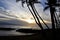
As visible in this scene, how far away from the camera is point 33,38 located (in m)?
30.6

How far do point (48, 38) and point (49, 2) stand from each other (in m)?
6.30

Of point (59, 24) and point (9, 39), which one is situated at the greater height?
point (9, 39)

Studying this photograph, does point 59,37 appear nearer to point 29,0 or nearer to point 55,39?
point 55,39

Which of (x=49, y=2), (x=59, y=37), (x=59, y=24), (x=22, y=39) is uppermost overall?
(x=49, y=2)

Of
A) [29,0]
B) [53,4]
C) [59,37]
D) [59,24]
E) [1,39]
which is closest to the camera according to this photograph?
[1,39]

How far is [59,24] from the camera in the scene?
44.0 m

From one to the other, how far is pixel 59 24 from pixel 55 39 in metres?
14.2

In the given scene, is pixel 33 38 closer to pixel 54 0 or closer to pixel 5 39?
pixel 5 39

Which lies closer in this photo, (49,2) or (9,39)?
(9,39)

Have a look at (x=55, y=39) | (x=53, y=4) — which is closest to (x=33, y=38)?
(x=55, y=39)

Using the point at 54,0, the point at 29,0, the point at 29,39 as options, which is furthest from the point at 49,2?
the point at 29,39

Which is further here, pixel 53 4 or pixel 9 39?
pixel 53 4

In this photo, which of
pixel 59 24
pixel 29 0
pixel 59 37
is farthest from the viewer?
pixel 59 24

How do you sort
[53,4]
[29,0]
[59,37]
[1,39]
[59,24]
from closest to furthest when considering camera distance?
1. [1,39]
2. [29,0]
3. [59,37]
4. [53,4]
5. [59,24]
